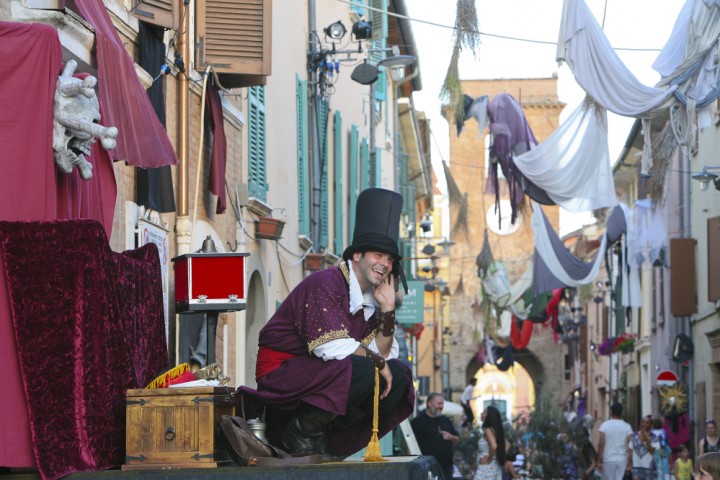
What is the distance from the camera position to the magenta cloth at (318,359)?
6344 mm

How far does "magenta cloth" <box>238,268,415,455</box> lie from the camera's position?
20.8ft

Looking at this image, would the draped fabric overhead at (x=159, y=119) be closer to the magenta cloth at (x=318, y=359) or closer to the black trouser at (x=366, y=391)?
the magenta cloth at (x=318, y=359)

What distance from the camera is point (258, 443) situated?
6031mm

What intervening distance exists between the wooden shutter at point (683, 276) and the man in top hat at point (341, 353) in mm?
20111

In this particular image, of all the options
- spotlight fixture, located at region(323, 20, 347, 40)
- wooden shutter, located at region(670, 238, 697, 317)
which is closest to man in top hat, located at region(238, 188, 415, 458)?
spotlight fixture, located at region(323, 20, 347, 40)

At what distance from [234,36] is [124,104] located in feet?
15.6

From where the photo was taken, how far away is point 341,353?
20.9ft

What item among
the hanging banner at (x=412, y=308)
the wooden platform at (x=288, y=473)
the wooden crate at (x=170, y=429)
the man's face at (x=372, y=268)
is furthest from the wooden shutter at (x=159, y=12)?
the hanging banner at (x=412, y=308)

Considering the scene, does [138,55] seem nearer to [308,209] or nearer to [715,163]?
[308,209]

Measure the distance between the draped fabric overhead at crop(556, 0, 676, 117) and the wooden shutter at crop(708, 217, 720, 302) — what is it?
952 cm

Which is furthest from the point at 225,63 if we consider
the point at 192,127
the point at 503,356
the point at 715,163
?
the point at 503,356

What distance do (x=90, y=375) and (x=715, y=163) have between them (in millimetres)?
19447

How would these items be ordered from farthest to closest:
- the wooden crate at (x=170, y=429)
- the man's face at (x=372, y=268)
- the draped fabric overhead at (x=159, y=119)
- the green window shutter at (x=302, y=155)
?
the green window shutter at (x=302, y=155) → the draped fabric overhead at (x=159, y=119) → the man's face at (x=372, y=268) → the wooden crate at (x=170, y=429)

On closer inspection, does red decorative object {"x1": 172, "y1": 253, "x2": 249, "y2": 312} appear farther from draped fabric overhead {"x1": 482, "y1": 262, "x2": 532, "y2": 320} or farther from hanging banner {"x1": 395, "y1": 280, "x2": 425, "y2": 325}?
draped fabric overhead {"x1": 482, "y1": 262, "x2": 532, "y2": 320}
